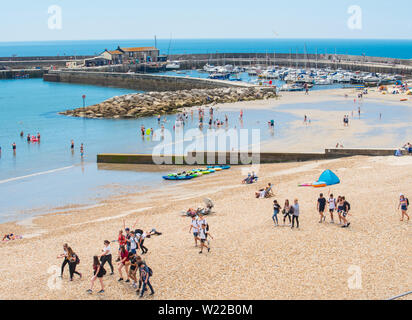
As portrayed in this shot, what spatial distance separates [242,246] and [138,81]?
253ft

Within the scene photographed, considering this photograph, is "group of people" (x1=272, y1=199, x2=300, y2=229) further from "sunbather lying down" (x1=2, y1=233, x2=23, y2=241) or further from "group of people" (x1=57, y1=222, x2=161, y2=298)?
"sunbather lying down" (x1=2, y1=233, x2=23, y2=241)

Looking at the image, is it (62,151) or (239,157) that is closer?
(239,157)

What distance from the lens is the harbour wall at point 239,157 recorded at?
3050cm

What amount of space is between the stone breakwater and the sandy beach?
32.9 m

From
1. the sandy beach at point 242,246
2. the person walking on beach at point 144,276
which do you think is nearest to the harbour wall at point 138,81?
the sandy beach at point 242,246

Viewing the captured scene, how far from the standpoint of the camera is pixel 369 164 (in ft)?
89.1

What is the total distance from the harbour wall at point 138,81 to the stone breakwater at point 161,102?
281 inches

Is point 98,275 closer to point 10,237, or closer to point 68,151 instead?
point 10,237

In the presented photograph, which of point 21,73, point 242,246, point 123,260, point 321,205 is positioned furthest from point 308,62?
point 123,260

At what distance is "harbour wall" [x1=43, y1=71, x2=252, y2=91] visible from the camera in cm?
8056

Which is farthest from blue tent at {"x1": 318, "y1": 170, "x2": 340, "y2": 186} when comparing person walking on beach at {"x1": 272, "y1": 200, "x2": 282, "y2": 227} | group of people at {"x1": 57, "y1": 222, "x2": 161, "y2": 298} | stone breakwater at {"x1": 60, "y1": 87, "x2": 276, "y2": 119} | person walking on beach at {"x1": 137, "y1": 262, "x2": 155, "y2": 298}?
stone breakwater at {"x1": 60, "y1": 87, "x2": 276, "y2": 119}

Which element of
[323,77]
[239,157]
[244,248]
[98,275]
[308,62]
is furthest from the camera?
[308,62]

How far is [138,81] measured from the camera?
9025cm

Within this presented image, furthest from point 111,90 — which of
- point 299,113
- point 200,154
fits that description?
point 200,154
